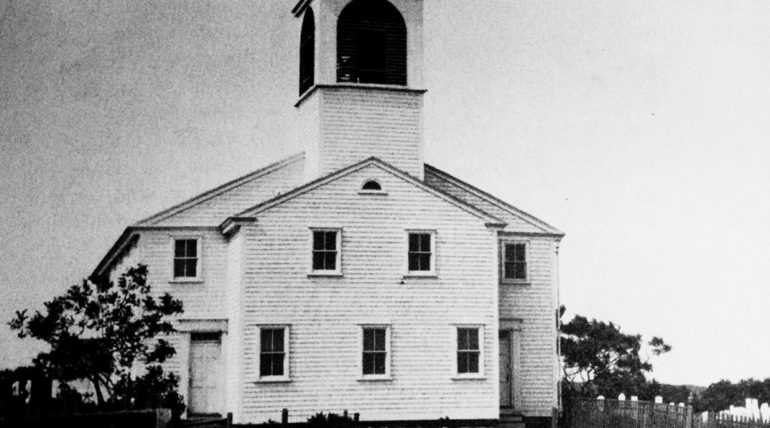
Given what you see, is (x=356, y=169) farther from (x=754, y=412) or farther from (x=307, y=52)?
(x=754, y=412)

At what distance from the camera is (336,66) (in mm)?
37531

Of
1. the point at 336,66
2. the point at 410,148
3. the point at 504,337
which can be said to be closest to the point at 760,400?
the point at 504,337

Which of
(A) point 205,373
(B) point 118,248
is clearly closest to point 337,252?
(A) point 205,373

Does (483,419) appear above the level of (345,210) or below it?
below

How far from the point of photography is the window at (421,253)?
116 ft

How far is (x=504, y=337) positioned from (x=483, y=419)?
3978 millimetres

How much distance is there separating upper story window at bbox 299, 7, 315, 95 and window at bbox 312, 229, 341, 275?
19.5 ft

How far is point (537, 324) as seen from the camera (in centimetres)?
3838

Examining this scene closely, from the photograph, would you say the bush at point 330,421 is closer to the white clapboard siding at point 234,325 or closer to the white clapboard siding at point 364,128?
the white clapboard siding at point 234,325

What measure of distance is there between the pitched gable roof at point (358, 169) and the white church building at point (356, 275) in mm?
41

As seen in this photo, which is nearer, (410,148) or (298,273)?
(298,273)

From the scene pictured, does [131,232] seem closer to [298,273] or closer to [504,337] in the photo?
[298,273]

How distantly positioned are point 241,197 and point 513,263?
857 cm

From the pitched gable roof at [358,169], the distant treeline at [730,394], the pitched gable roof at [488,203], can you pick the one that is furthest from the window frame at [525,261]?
the distant treeline at [730,394]
